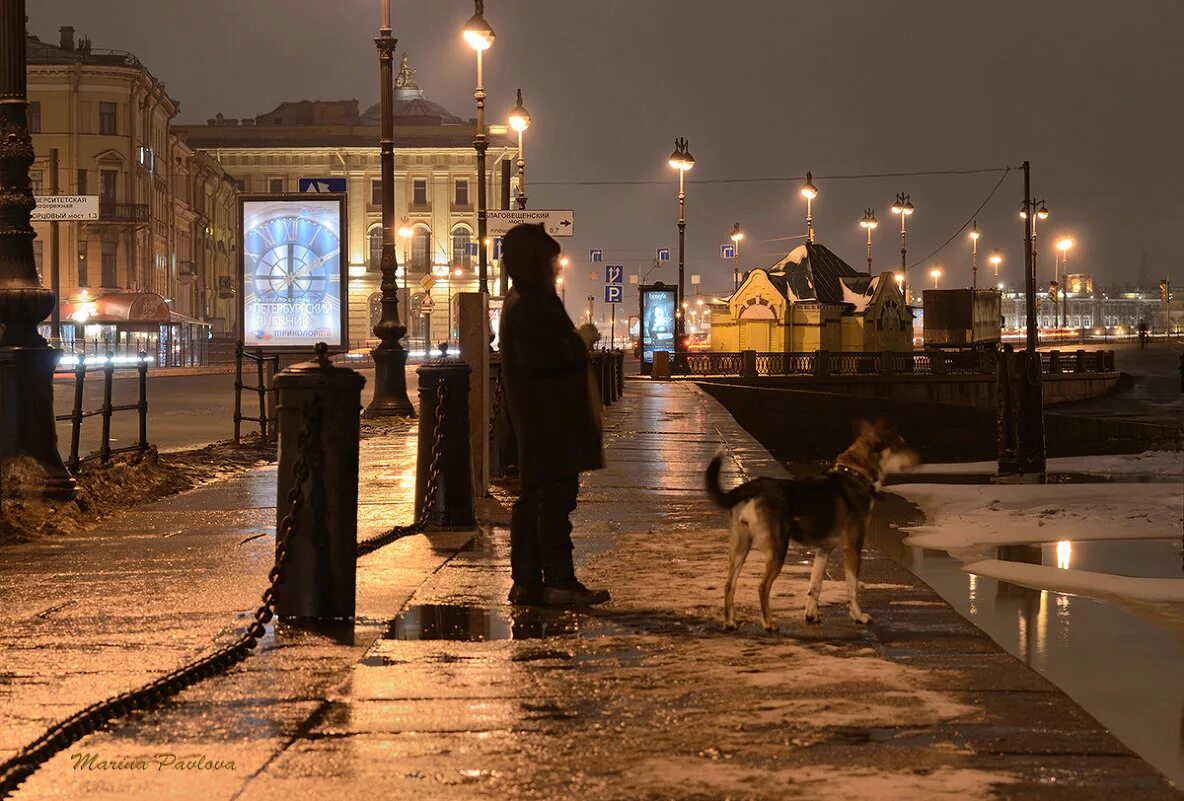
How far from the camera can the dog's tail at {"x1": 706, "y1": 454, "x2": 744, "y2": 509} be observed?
7.14 m

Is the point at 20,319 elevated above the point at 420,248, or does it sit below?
below

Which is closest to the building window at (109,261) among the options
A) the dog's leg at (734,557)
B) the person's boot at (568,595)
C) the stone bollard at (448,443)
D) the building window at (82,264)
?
the building window at (82,264)

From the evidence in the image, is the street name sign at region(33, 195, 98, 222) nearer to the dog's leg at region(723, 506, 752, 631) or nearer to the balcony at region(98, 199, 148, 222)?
the dog's leg at region(723, 506, 752, 631)

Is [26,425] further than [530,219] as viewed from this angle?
No

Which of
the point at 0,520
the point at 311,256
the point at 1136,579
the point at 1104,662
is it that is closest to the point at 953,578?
the point at 1136,579

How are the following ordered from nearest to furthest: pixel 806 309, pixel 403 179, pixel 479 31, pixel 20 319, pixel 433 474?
1. pixel 433 474
2. pixel 20 319
3. pixel 479 31
4. pixel 806 309
5. pixel 403 179

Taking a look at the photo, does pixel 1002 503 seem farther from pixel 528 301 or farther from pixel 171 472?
pixel 528 301

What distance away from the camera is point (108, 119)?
77000mm

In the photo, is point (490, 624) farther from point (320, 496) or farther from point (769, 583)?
point (769, 583)

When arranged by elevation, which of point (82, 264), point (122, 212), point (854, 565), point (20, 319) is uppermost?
point (122, 212)

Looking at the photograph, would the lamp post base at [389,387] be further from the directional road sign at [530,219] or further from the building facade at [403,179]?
the building facade at [403,179]

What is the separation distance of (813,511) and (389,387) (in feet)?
65.1

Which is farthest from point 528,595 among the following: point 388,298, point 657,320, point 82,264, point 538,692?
point 82,264

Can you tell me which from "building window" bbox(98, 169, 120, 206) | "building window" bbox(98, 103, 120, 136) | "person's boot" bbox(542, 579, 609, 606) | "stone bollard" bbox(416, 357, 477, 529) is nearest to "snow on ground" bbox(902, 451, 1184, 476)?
"stone bollard" bbox(416, 357, 477, 529)
